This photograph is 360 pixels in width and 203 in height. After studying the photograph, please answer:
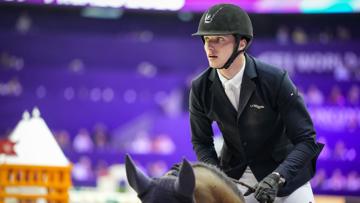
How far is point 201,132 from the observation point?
3.96 meters

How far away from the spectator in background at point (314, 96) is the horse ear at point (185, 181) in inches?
497

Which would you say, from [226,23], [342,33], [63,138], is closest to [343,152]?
[342,33]

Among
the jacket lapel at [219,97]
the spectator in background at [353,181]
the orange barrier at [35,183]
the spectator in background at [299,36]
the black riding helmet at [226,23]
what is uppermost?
the spectator in background at [299,36]

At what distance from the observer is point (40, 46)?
16.7 metres

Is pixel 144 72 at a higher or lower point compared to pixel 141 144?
higher

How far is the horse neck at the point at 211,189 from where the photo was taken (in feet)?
9.59

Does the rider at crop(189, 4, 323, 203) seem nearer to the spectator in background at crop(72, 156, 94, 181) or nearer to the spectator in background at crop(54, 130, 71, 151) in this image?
the spectator in background at crop(72, 156, 94, 181)

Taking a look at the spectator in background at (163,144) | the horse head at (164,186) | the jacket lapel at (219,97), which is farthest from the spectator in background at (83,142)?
the horse head at (164,186)

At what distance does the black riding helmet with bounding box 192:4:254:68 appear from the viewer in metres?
3.50

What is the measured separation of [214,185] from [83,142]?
502 inches

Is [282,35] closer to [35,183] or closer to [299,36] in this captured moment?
[299,36]

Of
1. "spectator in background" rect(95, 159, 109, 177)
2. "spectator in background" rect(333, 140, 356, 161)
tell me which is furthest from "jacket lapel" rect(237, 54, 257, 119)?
"spectator in background" rect(333, 140, 356, 161)

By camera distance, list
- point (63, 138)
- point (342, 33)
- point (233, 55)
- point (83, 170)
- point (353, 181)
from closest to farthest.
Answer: point (233, 55), point (353, 181), point (83, 170), point (63, 138), point (342, 33)

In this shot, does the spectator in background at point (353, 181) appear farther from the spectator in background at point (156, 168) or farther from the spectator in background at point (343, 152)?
the spectator in background at point (156, 168)
